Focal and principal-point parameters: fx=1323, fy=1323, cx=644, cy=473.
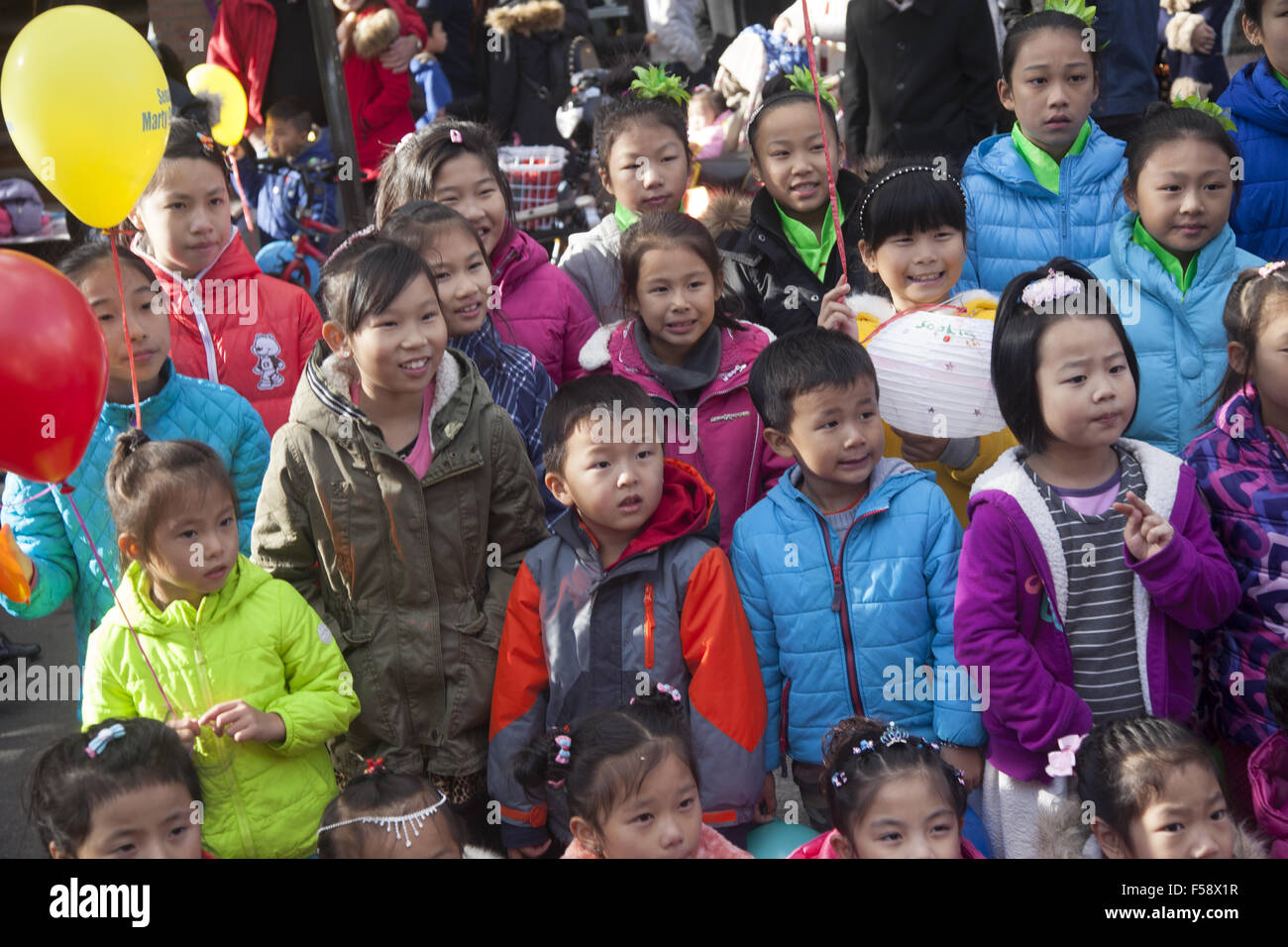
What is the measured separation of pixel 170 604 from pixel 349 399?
0.57m

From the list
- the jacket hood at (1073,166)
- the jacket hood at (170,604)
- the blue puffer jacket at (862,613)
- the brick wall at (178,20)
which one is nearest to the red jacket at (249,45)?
the brick wall at (178,20)

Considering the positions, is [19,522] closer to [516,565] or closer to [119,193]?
[119,193]

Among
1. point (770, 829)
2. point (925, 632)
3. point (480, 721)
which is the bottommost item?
point (770, 829)

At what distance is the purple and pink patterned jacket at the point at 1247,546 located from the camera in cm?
269

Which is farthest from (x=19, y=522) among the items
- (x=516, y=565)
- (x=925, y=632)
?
(x=925, y=632)

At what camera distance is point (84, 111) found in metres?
3.00

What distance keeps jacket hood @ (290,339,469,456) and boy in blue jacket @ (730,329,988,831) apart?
0.68 m

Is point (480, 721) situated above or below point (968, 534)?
below

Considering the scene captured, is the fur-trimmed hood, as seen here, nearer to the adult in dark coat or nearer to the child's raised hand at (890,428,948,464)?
the adult in dark coat

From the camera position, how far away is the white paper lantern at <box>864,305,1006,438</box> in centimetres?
297

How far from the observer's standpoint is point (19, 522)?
118 inches

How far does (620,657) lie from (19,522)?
1.42 m

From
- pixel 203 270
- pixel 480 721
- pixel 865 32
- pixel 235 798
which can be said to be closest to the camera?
pixel 235 798
